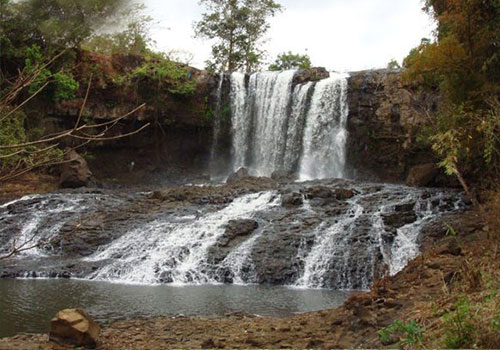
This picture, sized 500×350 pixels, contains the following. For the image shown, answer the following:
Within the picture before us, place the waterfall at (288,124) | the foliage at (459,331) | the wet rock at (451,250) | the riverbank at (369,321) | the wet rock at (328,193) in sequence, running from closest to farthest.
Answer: the foliage at (459,331) < the riverbank at (369,321) < the wet rock at (451,250) < the wet rock at (328,193) < the waterfall at (288,124)

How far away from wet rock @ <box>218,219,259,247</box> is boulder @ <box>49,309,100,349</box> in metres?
6.76

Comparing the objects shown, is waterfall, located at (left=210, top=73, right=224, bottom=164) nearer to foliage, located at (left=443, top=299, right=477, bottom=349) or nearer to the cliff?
the cliff

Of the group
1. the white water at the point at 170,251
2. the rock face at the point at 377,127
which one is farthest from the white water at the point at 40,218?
the rock face at the point at 377,127

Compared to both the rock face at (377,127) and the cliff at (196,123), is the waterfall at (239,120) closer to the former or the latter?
the cliff at (196,123)

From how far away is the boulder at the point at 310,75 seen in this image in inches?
987

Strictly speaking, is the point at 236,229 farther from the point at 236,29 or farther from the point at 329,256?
the point at 236,29

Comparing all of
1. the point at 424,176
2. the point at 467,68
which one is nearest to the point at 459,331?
the point at 467,68

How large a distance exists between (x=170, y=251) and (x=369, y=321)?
24.3 feet

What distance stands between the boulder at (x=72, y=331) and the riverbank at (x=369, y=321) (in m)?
0.11

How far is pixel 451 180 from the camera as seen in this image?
17.4m

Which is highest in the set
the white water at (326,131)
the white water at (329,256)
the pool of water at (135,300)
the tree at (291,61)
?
the tree at (291,61)

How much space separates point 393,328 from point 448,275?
1927mm

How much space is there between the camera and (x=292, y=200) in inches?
585

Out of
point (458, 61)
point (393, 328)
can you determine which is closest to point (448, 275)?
point (393, 328)
